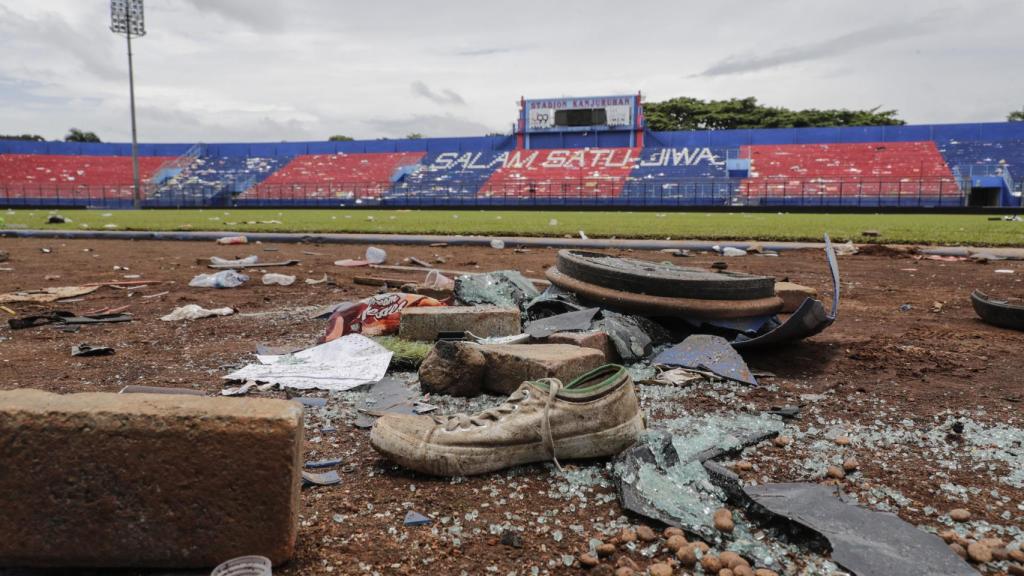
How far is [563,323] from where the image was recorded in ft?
12.3

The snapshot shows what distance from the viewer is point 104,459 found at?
4.86 ft

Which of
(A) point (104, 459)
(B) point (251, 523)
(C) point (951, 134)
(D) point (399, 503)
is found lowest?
(D) point (399, 503)

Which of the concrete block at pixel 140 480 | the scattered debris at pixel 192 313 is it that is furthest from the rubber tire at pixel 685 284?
the scattered debris at pixel 192 313

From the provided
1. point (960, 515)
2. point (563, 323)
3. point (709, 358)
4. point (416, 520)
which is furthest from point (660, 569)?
point (563, 323)

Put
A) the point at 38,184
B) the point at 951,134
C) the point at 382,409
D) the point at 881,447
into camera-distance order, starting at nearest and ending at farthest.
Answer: the point at 881,447, the point at 382,409, the point at 951,134, the point at 38,184

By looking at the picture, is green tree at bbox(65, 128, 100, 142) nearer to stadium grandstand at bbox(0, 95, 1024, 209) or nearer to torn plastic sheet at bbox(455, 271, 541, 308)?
stadium grandstand at bbox(0, 95, 1024, 209)

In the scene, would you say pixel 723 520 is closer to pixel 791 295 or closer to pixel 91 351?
pixel 791 295

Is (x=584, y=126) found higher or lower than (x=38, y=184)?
higher

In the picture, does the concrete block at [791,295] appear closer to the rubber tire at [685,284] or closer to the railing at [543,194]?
the rubber tire at [685,284]

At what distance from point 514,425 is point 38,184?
50.3 meters

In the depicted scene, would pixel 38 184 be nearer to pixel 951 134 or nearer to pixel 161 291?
pixel 161 291

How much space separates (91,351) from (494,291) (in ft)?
8.04

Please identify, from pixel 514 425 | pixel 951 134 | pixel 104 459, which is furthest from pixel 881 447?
pixel 951 134

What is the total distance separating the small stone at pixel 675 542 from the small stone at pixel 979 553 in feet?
2.33
